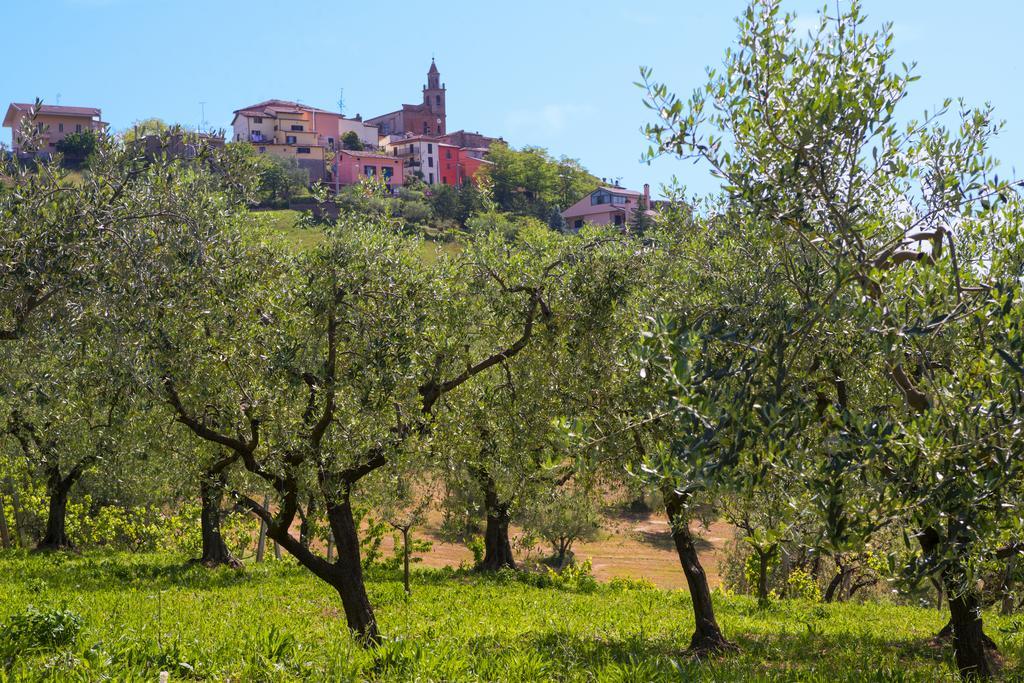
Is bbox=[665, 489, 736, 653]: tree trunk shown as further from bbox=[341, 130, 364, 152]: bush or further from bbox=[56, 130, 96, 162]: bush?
bbox=[341, 130, 364, 152]: bush

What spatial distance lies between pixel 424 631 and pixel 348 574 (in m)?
2.19

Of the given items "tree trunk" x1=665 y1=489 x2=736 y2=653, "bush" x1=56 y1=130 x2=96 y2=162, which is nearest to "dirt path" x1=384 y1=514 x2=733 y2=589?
"tree trunk" x1=665 y1=489 x2=736 y2=653

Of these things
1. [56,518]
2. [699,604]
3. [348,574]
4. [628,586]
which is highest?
[348,574]

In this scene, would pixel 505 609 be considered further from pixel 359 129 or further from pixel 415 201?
pixel 359 129

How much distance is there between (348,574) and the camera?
14.6 m

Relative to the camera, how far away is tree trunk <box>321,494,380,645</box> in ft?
47.7

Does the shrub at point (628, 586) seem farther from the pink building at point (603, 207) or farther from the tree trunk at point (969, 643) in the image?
the pink building at point (603, 207)

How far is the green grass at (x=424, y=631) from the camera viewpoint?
32.4ft

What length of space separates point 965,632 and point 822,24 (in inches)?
312

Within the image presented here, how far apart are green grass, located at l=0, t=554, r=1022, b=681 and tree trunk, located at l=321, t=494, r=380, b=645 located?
636 millimetres

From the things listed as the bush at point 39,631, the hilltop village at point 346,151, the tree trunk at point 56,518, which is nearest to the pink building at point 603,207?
the hilltop village at point 346,151

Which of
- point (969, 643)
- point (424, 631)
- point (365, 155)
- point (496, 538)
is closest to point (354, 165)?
point (365, 155)

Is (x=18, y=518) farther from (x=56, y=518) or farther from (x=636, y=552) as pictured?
(x=636, y=552)

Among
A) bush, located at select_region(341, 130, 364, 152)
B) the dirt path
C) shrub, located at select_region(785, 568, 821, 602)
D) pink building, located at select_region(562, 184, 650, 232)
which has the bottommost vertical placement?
the dirt path
